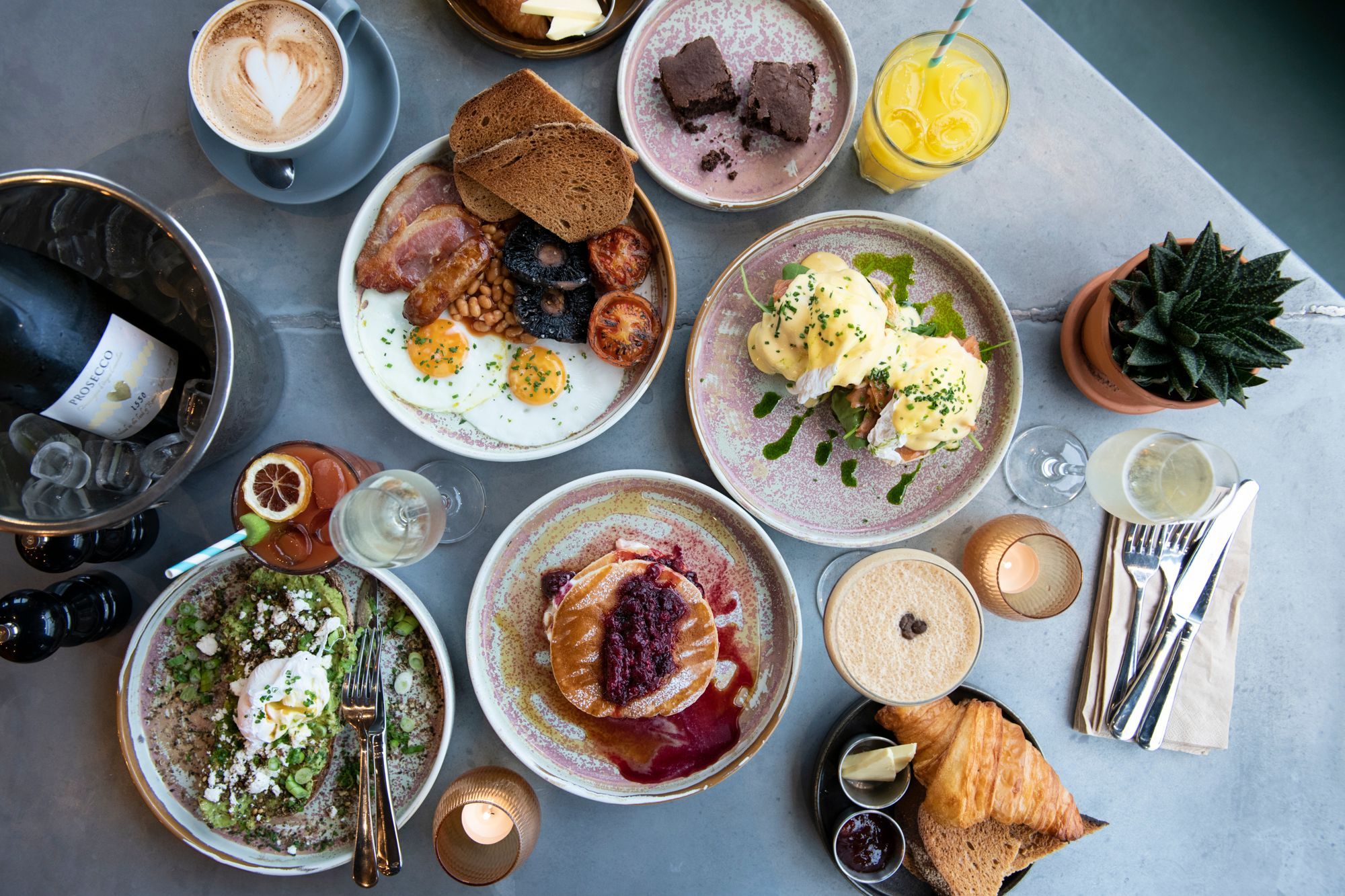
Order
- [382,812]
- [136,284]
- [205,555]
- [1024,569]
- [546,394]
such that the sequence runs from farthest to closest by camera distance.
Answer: [1024,569]
[546,394]
[382,812]
[136,284]
[205,555]

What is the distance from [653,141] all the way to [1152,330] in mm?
1306

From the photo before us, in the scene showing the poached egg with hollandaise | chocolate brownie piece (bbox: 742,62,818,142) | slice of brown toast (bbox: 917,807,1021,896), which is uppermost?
chocolate brownie piece (bbox: 742,62,818,142)

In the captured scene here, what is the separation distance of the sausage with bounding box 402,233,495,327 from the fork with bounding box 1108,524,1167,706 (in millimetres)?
1878

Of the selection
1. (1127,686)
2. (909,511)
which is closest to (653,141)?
(909,511)

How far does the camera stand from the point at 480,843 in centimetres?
179

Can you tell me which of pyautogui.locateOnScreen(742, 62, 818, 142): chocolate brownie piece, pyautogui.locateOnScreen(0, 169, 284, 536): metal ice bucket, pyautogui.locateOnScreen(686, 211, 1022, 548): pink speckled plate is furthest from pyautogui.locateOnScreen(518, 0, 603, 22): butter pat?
pyautogui.locateOnScreen(0, 169, 284, 536): metal ice bucket

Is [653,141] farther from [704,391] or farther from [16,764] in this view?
[16,764]

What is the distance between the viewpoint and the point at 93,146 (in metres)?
1.94

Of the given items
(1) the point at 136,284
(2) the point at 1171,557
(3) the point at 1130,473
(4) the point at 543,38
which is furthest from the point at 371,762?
(2) the point at 1171,557

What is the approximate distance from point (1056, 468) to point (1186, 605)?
0.49m

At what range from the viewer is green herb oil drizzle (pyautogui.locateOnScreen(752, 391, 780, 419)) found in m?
1.93

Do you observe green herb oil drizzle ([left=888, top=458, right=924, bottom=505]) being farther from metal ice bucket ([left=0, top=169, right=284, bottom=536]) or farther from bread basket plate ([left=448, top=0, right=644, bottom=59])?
metal ice bucket ([left=0, top=169, right=284, bottom=536])

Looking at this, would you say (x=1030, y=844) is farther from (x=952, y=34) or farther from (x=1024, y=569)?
(x=952, y=34)

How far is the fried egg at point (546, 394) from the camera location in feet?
6.14
